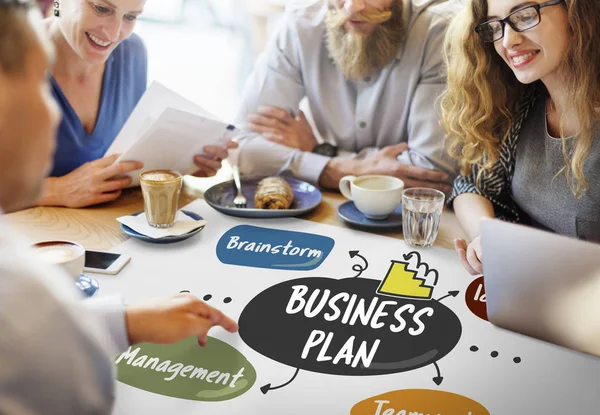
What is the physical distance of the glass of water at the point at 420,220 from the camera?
1274 mm

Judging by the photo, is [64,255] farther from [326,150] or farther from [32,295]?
[326,150]

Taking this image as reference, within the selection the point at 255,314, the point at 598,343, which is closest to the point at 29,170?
the point at 255,314

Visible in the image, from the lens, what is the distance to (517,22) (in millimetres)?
1260

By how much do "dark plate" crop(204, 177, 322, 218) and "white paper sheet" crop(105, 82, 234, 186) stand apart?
0.43ft

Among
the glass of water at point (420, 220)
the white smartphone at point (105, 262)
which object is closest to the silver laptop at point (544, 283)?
the glass of water at point (420, 220)

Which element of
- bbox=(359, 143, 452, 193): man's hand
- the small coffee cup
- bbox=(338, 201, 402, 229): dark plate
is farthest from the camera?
bbox=(359, 143, 452, 193): man's hand

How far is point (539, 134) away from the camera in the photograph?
141cm

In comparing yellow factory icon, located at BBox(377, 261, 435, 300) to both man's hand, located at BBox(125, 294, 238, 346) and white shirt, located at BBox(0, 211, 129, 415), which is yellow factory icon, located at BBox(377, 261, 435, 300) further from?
white shirt, located at BBox(0, 211, 129, 415)

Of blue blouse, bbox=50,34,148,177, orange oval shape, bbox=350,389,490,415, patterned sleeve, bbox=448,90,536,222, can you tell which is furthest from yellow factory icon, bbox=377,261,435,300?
blue blouse, bbox=50,34,148,177

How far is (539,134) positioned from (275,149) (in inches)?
27.6

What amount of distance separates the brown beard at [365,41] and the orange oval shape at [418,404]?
1139 millimetres

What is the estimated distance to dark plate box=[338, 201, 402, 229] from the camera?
136cm

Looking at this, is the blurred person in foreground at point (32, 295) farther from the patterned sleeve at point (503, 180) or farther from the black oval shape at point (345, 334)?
the patterned sleeve at point (503, 180)

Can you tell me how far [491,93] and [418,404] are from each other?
2.83ft
